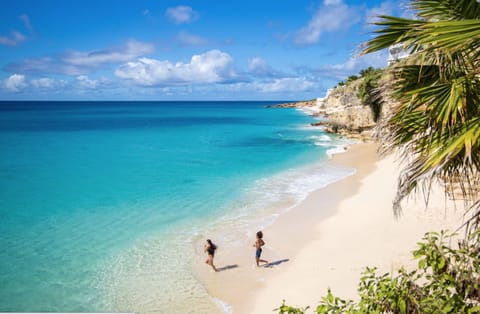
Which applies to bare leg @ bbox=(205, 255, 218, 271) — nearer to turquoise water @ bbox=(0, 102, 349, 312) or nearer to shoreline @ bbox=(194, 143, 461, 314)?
shoreline @ bbox=(194, 143, 461, 314)

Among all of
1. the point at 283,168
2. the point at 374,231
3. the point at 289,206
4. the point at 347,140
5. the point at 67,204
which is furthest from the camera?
the point at 347,140

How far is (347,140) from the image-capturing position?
4344 cm

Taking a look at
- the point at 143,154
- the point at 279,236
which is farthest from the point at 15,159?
the point at 279,236

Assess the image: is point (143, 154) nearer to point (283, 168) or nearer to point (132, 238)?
point (283, 168)

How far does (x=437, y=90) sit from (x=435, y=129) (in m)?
0.39

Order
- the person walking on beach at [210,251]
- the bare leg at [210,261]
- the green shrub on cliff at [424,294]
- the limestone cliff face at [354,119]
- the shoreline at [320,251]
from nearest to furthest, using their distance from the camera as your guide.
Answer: the green shrub on cliff at [424,294]
the shoreline at [320,251]
the person walking on beach at [210,251]
the bare leg at [210,261]
the limestone cliff face at [354,119]

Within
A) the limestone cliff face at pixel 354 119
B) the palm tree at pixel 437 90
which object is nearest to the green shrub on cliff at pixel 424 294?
the palm tree at pixel 437 90

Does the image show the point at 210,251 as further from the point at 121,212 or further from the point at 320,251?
the point at 121,212

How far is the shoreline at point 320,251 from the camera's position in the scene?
32.2 feet

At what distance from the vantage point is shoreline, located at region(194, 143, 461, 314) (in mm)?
9828

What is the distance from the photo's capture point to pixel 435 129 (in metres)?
3.92

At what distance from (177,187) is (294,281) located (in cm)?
1338

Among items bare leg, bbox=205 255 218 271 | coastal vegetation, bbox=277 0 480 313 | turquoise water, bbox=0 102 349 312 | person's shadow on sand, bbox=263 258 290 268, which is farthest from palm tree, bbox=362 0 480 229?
bare leg, bbox=205 255 218 271

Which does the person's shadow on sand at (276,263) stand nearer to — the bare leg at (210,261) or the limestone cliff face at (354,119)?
the bare leg at (210,261)
